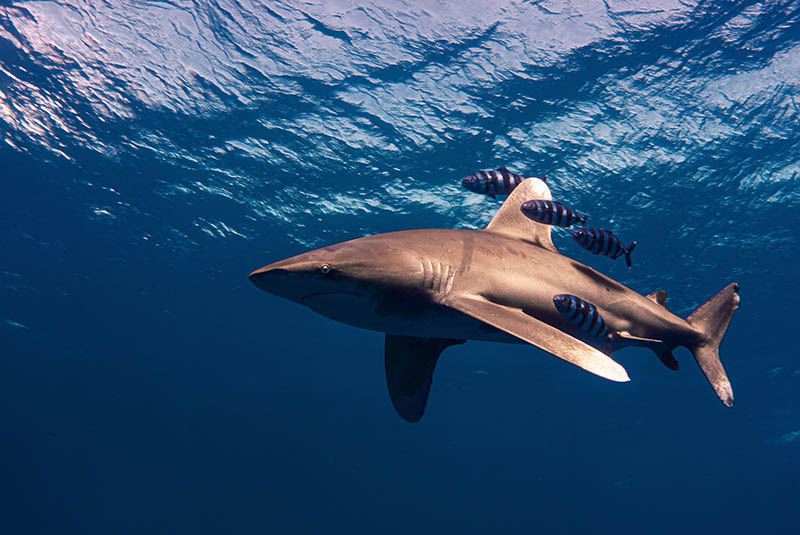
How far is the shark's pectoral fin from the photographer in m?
2.35

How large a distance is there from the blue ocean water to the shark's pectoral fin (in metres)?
8.66

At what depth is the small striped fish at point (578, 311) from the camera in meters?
3.30

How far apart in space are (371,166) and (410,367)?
11018 millimetres

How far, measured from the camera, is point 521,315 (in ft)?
9.79

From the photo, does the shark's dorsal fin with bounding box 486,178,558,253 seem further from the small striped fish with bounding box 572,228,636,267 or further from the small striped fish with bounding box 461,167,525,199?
the small striped fish with bounding box 461,167,525,199

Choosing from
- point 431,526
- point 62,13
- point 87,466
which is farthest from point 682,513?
point 62,13

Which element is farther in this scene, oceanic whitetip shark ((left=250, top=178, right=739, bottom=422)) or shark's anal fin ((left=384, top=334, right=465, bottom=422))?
shark's anal fin ((left=384, top=334, right=465, bottom=422))

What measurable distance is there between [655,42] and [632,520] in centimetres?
11778

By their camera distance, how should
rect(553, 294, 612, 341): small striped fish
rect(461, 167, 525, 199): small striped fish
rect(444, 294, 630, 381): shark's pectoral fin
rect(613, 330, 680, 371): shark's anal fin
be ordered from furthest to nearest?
rect(461, 167, 525, 199): small striped fish
rect(613, 330, 680, 371): shark's anal fin
rect(553, 294, 612, 341): small striped fish
rect(444, 294, 630, 381): shark's pectoral fin

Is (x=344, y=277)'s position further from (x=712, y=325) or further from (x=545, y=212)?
(x=712, y=325)

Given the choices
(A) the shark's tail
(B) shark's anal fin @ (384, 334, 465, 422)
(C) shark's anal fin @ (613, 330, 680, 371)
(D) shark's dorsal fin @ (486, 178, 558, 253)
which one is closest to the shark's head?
(B) shark's anal fin @ (384, 334, 465, 422)

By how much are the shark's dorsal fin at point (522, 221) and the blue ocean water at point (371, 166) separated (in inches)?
267

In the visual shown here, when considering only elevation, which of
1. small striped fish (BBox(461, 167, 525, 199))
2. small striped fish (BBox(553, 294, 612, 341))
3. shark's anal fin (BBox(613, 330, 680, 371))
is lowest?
shark's anal fin (BBox(613, 330, 680, 371))

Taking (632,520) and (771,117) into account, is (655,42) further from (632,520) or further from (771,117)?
(632,520)
